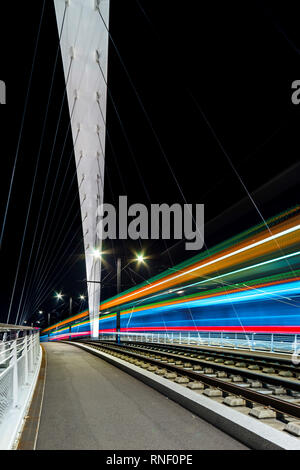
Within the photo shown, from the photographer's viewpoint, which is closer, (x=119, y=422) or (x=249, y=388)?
(x=119, y=422)

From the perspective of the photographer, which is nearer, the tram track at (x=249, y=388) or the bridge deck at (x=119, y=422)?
the bridge deck at (x=119, y=422)

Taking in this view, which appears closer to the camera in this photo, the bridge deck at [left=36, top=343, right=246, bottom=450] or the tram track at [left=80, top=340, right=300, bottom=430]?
the bridge deck at [left=36, top=343, right=246, bottom=450]

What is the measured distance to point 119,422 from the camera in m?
5.02

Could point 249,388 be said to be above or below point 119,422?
below

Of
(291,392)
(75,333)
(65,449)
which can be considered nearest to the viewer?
(65,449)

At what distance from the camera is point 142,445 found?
13.2 ft

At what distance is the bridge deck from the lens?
409cm

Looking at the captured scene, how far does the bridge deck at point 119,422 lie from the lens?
161 inches

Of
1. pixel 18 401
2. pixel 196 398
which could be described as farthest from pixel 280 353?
pixel 18 401

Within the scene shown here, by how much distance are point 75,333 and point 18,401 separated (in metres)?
61.3

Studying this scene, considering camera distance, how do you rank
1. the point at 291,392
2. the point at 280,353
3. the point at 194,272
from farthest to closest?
the point at 194,272 < the point at 280,353 < the point at 291,392

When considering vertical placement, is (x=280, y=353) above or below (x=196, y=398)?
below

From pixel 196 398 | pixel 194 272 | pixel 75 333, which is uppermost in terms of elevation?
pixel 194 272
